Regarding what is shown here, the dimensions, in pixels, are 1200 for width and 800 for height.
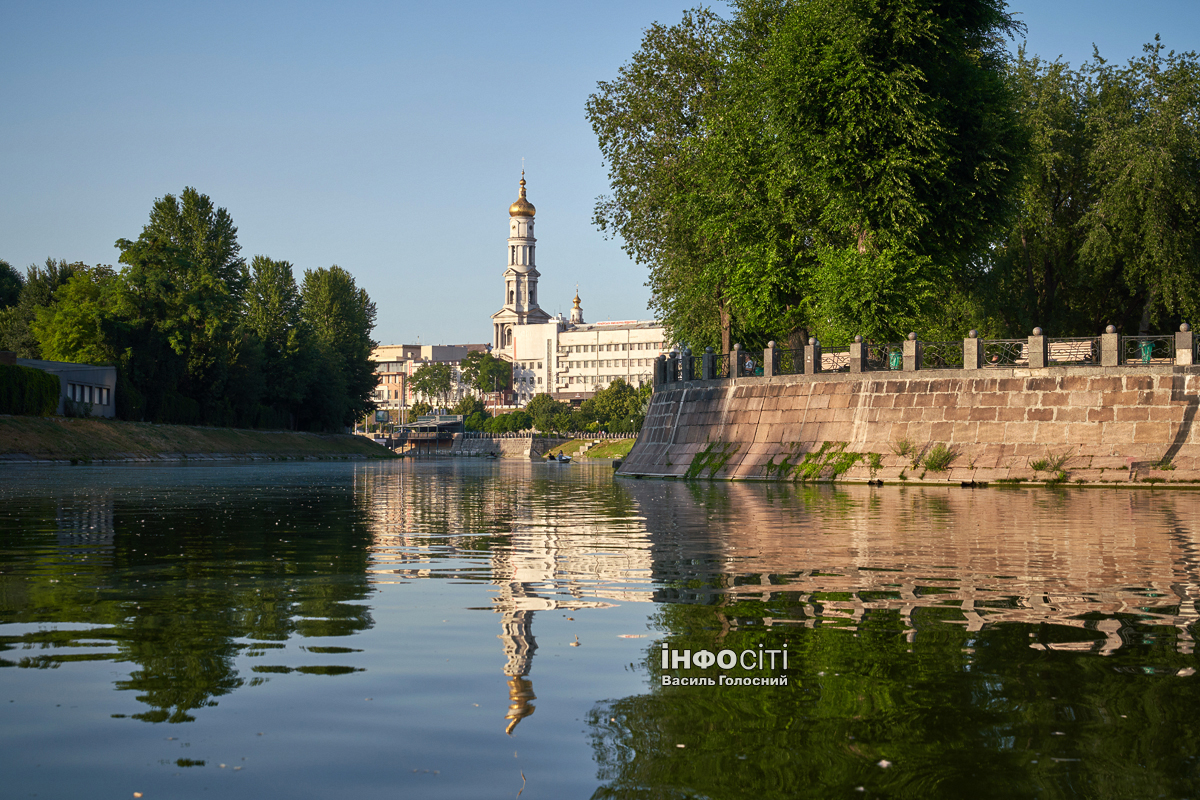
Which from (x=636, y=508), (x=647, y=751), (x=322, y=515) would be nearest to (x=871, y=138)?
(x=636, y=508)

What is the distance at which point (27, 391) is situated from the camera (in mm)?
57062

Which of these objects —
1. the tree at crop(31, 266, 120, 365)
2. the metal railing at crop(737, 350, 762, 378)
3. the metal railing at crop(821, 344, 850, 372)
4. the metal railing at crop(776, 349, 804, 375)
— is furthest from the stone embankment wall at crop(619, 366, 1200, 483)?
the tree at crop(31, 266, 120, 365)

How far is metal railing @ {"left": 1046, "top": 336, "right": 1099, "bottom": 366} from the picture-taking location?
31.5 metres

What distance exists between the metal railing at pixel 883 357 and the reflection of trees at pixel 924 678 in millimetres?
22210

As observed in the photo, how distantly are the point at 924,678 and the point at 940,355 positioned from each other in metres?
30.6

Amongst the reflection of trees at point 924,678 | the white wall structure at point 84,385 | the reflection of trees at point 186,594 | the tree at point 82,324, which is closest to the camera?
the reflection of trees at point 924,678

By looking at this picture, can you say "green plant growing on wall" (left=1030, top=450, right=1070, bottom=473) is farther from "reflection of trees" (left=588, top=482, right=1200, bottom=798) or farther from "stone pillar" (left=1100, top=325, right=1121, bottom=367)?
"reflection of trees" (left=588, top=482, right=1200, bottom=798)

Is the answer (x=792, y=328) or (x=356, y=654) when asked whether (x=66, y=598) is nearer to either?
(x=356, y=654)

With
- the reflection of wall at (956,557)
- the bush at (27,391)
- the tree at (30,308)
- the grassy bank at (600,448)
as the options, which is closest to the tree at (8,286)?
the tree at (30,308)

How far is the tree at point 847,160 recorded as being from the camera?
32.5m

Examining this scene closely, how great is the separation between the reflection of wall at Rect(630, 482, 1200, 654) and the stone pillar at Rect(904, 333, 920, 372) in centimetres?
1265

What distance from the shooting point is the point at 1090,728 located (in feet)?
14.9

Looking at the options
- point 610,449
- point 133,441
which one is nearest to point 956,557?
point 133,441

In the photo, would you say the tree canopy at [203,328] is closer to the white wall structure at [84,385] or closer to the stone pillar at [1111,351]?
the white wall structure at [84,385]
